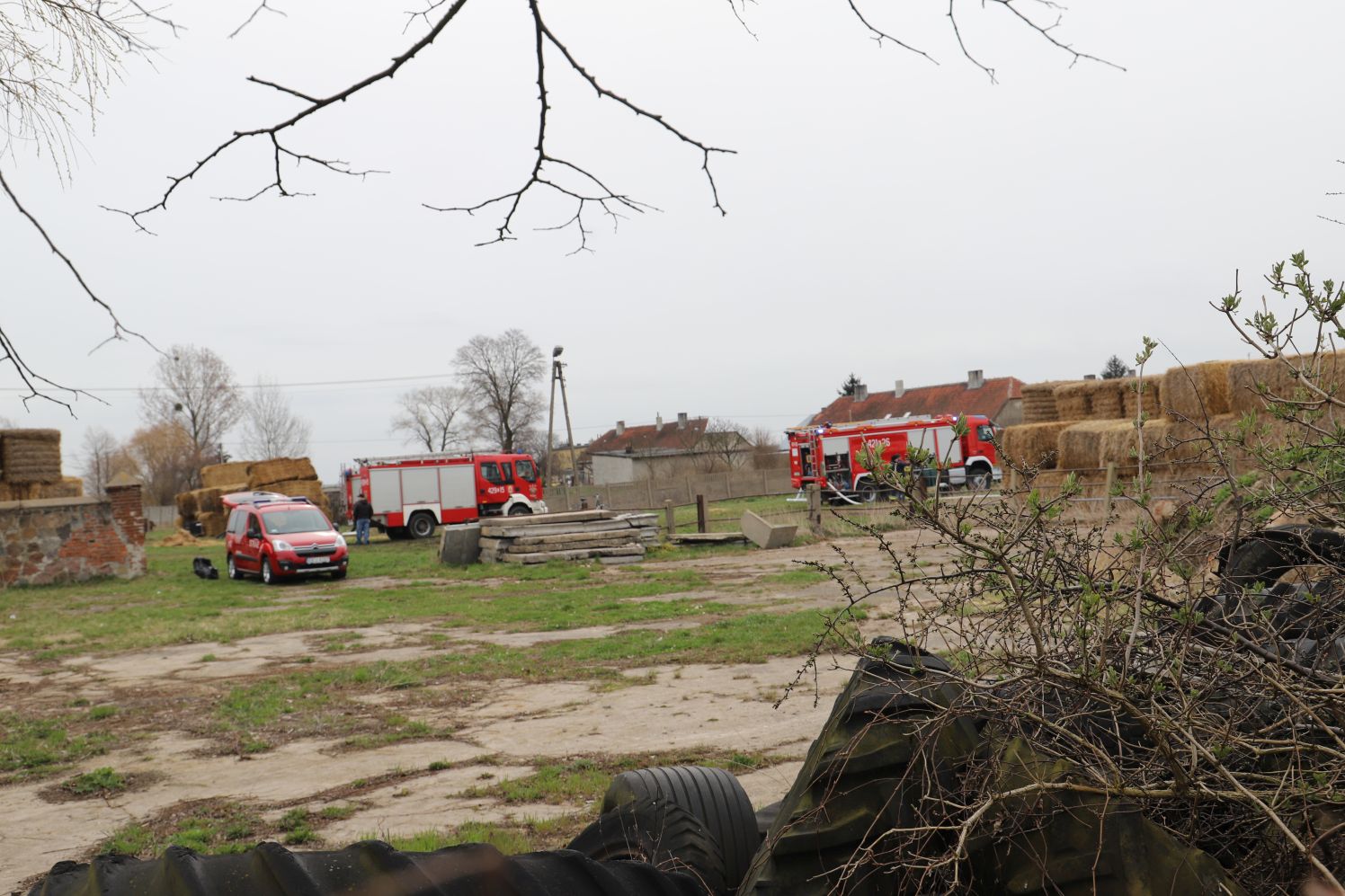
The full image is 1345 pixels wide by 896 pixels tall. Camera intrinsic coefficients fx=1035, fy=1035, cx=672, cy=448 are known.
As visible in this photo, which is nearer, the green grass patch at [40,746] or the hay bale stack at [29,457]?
the green grass patch at [40,746]

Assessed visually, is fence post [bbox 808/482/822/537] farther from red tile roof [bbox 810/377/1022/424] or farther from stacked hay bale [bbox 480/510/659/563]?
red tile roof [bbox 810/377/1022/424]

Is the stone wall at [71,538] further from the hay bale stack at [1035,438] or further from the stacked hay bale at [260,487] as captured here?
the hay bale stack at [1035,438]

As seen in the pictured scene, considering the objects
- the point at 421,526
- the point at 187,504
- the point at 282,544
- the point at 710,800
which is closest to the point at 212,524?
the point at 187,504

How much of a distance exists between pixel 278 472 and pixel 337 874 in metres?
43.7

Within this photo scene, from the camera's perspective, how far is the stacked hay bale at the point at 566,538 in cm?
2219

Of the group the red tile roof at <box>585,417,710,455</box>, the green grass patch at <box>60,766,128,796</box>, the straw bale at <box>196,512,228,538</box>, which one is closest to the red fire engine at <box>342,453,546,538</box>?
the straw bale at <box>196,512,228,538</box>

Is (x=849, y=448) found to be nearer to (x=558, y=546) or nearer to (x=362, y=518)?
(x=362, y=518)

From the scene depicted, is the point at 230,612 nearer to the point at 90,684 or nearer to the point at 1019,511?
the point at 90,684

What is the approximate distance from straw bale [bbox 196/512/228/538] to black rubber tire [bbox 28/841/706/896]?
43432 millimetres

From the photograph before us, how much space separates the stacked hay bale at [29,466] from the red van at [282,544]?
13.2 feet

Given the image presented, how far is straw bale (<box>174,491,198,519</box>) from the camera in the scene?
43.9 metres

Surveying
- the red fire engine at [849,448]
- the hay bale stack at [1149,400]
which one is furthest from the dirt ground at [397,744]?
the red fire engine at [849,448]

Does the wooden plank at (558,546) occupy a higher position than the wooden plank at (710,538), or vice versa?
the wooden plank at (558,546)

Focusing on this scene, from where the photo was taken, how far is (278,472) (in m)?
42.4
